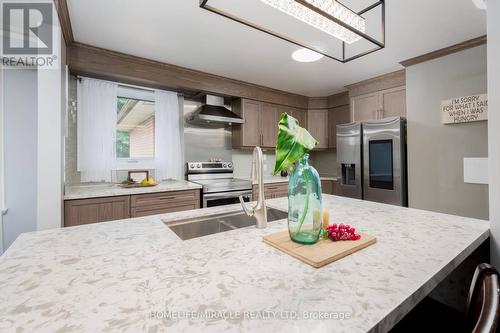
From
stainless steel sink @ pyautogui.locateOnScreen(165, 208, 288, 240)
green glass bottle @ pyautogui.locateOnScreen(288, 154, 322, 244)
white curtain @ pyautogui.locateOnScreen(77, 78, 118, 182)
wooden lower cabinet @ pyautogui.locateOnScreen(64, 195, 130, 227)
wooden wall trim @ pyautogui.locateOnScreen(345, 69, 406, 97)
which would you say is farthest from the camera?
wooden wall trim @ pyautogui.locateOnScreen(345, 69, 406, 97)

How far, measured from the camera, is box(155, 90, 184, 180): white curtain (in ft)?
9.81

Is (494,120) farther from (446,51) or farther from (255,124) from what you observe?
(255,124)

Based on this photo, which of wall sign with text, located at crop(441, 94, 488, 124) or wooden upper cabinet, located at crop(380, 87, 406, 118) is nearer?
wall sign with text, located at crop(441, 94, 488, 124)

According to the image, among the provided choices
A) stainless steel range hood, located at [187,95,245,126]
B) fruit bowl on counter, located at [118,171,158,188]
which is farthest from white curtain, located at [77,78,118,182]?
stainless steel range hood, located at [187,95,245,126]

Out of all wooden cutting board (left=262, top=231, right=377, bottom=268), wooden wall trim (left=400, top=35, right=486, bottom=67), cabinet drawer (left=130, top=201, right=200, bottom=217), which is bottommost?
cabinet drawer (left=130, top=201, right=200, bottom=217)

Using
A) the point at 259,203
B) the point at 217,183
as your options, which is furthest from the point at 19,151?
the point at 259,203

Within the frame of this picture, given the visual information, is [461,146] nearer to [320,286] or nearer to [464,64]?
[464,64]

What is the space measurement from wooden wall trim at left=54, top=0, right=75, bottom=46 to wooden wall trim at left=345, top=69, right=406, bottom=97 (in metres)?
3.46

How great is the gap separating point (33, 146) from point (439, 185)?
4.29m

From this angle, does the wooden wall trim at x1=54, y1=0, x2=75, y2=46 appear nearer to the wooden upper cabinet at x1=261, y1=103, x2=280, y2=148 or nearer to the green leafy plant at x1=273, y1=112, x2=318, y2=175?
the green leafy plant at x1=273, y1=112, x2=318, y2=175

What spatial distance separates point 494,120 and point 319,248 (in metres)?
1.02

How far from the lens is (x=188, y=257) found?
771mm

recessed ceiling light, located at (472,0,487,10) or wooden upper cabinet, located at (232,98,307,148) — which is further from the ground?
recessed ceiling light, located at (472,0,487,10)

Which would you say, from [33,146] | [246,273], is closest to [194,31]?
[33,146]
